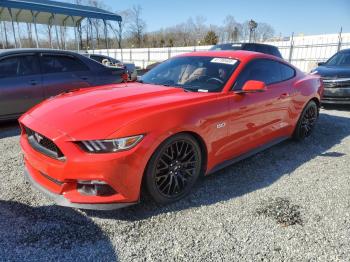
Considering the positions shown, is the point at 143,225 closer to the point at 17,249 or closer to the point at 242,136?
the point at 17,249

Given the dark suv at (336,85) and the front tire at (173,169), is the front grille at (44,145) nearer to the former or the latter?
the front tire at (173,169)

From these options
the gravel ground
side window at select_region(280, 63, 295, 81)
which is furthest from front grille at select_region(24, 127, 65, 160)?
side window at select_region(280, 63, 295, 81)

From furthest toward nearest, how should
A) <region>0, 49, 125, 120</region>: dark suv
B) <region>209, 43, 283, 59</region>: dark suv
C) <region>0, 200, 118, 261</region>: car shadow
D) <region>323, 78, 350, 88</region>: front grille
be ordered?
<region>209, 43, 283, 59</region>: dark suv < <region>323, 78, 350, 88</region>: front grille < <region>0, 49, 125, 120</region>: dark suv < <region>0, 200, 118, 261</region>: car shadow

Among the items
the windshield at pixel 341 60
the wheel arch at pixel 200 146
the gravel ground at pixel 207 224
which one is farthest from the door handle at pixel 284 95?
the windshield at pixel 341 60

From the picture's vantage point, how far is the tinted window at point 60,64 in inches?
241

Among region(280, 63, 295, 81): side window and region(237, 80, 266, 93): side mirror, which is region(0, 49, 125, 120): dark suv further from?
region(237, 80, 266, 93): side mirror

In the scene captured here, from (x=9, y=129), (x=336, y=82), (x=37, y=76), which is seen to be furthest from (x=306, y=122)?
(x=9, y=129)

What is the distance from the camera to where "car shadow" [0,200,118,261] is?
239cm

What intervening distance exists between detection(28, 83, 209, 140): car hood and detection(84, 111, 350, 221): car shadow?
841 millimetres

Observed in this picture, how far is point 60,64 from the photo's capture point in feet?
20.7

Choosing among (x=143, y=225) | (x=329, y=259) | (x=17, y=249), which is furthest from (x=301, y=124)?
(x=17, y=249)

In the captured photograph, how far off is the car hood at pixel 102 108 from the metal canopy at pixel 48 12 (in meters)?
14.5

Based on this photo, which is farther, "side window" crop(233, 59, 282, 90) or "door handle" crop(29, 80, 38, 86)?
"door handle" crop(29, 80, 38, 86)

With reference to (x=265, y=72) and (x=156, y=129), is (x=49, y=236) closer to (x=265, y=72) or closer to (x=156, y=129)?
(x=156, y=129)
